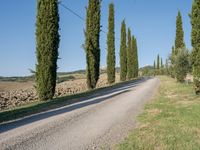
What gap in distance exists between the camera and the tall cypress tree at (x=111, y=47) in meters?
53.3

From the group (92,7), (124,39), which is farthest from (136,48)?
(92,7)

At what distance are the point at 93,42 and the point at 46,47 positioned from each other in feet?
48.5

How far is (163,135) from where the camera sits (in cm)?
962

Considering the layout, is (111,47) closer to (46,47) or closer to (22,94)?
(22,94)

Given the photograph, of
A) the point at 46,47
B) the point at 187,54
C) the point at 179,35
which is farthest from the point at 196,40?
the point at 179,35

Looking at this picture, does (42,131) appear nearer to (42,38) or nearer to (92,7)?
(42,38)

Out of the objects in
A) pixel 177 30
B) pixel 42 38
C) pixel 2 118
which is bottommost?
pixel 2 118

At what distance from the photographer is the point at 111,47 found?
178 feet

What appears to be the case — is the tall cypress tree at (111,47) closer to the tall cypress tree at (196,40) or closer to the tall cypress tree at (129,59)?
the tall cypress tree at (129,59)

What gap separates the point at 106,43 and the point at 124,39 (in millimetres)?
12733

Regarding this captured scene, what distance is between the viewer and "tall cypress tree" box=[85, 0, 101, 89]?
1508 inches

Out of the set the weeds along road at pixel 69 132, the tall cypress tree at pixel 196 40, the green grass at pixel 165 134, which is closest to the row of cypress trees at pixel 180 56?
the tall cypress tree at pixel 196 40

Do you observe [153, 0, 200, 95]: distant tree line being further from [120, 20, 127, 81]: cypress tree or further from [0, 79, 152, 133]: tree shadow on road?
[120, 20, 127, 81]: cypress tree

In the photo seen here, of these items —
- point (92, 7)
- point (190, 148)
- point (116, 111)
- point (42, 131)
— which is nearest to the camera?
point (190, 148)
